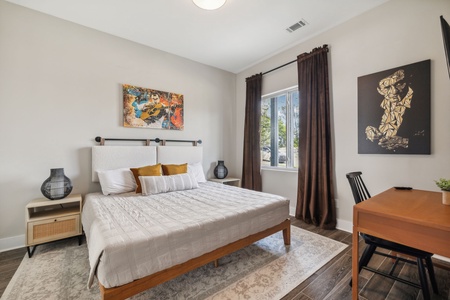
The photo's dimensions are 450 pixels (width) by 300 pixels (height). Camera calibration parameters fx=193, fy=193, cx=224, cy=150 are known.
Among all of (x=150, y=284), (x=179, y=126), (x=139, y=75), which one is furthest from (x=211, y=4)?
(x=150, y=284)

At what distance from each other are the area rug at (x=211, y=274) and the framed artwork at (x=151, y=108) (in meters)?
1.93

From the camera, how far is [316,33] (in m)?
3.04

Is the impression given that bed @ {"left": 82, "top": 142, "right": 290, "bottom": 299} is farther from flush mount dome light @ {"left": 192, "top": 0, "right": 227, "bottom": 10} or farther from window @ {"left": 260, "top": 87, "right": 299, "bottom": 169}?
flush mount dome light @ {"left": 192, "top": 0, "right": 227, "bottom": 10}

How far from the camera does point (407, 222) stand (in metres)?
1.17

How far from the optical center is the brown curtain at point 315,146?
284 cm

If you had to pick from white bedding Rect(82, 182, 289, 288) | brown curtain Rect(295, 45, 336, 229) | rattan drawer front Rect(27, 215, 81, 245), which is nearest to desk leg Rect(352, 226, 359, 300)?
white bedding Rect(82, 182, 289, 288)

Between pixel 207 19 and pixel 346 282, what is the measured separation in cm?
341

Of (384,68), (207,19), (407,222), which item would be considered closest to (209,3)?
(207,19)

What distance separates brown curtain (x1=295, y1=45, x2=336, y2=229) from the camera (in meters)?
2.84

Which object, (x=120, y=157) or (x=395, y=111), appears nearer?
(x=395, y=111)

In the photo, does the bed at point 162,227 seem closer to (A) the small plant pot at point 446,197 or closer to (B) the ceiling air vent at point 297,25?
(A) the small plant pot at point 446,197

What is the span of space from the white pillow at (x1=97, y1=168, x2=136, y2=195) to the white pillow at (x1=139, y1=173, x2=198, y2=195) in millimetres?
265

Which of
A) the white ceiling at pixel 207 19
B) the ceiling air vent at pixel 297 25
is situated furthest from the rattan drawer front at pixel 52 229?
the ceiling air vent at pixel 297 25

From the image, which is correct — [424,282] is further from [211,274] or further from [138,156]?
[138,156]
